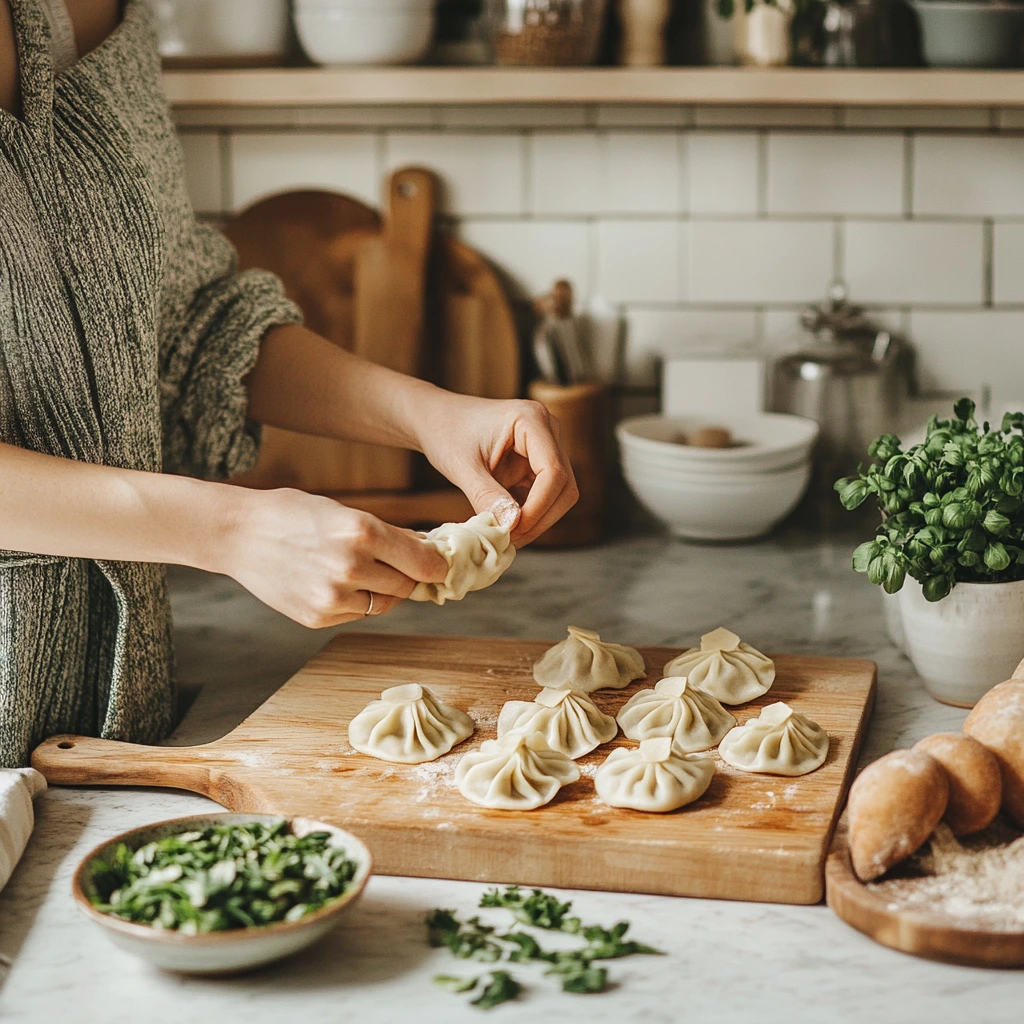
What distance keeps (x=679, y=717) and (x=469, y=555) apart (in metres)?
0.24

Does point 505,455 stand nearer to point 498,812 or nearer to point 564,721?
point 564,721

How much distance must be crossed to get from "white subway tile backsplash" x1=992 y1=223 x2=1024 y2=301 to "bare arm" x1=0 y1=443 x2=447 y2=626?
4.55ft

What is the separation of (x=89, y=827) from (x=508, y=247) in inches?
50.9

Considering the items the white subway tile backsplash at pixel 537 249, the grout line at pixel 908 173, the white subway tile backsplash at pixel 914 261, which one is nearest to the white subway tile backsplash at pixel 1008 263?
the white subway tile backsplash at pixel 914 261

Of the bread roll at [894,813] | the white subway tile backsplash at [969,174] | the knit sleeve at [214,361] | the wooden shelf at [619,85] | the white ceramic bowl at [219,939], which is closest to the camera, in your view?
the white ceramic bowl at [219,939]

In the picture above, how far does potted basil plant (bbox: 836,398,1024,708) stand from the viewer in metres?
1.23

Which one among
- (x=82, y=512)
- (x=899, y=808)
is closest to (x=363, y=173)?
(x=82, y=512)

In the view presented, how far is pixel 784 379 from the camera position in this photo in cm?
207

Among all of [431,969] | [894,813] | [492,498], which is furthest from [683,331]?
[431,969]

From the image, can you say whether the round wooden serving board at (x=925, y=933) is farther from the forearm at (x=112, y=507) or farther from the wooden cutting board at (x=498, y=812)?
the forearm at (x=112, y=507)

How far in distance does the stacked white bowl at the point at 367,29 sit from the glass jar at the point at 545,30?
4.4 inches

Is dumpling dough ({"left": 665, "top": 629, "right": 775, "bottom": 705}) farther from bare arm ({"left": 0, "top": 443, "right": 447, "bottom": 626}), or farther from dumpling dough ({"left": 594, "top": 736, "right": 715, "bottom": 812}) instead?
bare arm ({"left": 0, "top": 443, "right": 447, "bottom": 626})

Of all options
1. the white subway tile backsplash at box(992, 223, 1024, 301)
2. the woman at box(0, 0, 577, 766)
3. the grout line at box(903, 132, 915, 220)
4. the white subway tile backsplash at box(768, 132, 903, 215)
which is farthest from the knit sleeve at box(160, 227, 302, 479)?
the white subway tile backsplash at box(992, 223, 1024, 301)

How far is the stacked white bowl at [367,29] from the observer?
1.86 meters
